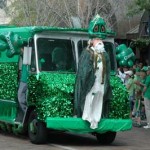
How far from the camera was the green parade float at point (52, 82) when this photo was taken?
1158 centimetres

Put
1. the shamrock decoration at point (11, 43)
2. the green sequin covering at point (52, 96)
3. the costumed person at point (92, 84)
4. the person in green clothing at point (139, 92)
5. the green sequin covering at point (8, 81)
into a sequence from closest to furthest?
the green sequin covering at point (52, 96)
the costumed person at point (92, 84)
the shamrock decoration at point (11, 43)
the green sequin covering at point (8, 81)
the person in green clothing at point (139, 92)

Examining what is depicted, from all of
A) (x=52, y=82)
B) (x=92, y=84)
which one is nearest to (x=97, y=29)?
(x=92, y=84)

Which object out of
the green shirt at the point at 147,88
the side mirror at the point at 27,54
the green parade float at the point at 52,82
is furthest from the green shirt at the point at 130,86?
the side mirror at the point at 27,54

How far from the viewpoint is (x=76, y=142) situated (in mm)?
12859

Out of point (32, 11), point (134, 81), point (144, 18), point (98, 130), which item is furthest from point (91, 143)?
point (32, 11)

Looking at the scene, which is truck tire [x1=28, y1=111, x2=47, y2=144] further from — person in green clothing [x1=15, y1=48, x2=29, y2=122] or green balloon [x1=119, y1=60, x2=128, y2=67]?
green balloon [x1=119, y1=60, x2=128, y2=67]

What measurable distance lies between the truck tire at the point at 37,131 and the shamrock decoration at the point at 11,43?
155 cm

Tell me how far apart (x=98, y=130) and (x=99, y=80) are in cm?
105

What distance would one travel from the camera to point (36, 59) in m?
12.0

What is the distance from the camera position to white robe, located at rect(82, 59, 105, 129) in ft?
38.2

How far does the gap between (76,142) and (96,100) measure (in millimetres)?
1536

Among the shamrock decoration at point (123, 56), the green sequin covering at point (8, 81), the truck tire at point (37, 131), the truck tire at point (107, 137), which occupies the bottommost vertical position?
the truck tire at point (107, 137)

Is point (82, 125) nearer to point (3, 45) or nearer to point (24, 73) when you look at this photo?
point (24, 73)

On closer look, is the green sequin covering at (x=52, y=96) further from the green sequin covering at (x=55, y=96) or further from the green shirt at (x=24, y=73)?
the green shirt at (x=24, y=73)
